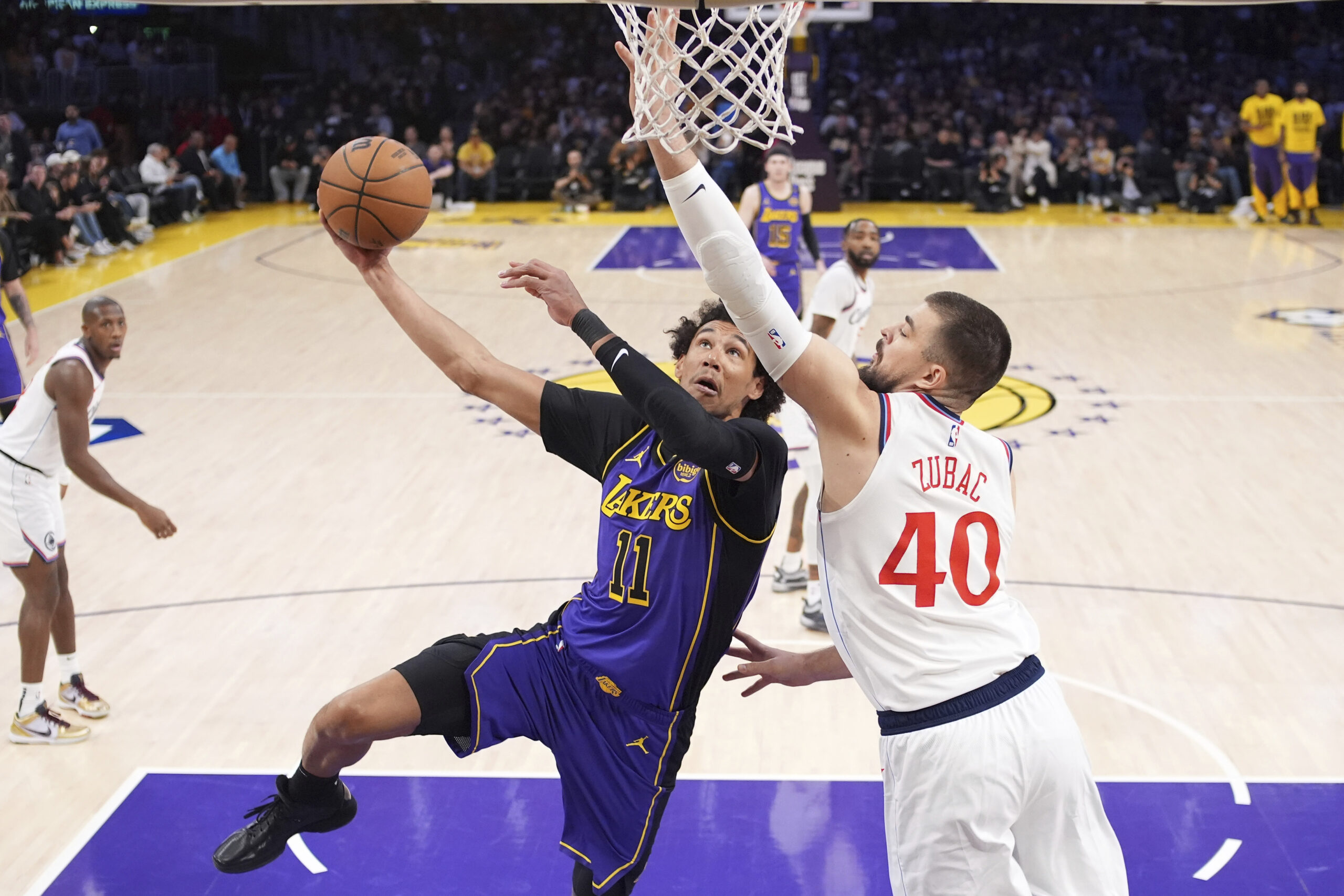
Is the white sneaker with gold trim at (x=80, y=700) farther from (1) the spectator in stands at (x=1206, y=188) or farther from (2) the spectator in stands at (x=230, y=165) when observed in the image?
(1) the spectator in stands at (x=1206, y=188)

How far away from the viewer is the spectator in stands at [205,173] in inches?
796

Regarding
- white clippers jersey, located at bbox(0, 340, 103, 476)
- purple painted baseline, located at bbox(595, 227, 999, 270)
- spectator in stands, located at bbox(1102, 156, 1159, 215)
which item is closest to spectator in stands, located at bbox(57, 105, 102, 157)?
purple painted baseline, located at bbox(595, 227, 999, 270)

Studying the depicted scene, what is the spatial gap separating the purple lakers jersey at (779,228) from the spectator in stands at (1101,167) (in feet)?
42.7

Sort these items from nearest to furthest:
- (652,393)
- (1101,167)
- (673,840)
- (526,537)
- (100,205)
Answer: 1. (652,393)
2. (673,840)
3. (526,537)
4. (100,205)
5. (1101,167)

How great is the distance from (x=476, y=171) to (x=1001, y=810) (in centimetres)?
1975

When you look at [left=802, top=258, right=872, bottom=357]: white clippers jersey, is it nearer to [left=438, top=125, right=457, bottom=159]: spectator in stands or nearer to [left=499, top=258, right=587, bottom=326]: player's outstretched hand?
[left=499, top=258, right=587, bottom=326]: player's outstretched hand

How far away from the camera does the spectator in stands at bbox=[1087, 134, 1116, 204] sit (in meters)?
20.6

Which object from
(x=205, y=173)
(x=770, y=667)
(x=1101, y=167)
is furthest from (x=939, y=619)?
(x=205, y=173)

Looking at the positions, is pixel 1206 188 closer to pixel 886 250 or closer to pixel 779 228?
pixel 886 250

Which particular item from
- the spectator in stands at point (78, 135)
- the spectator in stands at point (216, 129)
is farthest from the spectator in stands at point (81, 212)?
the spectator in stands at point (216, 129)

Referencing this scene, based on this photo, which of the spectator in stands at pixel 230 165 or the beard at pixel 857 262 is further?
the spectator in stands at pixel 230 165

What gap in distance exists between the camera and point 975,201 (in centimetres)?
2103

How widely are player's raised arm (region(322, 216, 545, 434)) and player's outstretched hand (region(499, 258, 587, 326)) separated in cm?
21

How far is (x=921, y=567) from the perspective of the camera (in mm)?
2854
